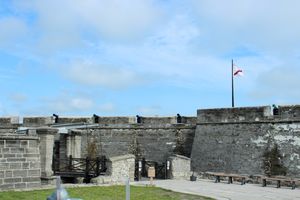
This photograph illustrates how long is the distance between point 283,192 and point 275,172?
3.78 meters

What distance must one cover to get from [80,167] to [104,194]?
8.97 metres

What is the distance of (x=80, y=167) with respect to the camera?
2228 cm

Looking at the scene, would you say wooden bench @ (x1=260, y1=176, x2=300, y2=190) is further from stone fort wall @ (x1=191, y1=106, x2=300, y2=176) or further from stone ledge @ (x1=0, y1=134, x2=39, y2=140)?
stone ledge @ (x1=0, y1=134, x2=39, y2=140)

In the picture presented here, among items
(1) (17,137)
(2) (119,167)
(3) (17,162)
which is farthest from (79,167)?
(1) (17,137)

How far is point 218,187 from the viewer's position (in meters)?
17.5

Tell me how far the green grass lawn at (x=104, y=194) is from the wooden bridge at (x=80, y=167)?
4.79m

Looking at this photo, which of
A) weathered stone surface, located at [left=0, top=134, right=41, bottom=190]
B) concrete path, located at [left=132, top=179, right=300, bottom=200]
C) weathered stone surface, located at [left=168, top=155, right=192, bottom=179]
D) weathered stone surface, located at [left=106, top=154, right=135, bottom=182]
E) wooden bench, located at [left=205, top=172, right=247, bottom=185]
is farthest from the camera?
Result: weathered stone surface, located at [left=168, top=155, right=192, bottom=179]

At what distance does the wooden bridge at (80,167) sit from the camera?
787 inches

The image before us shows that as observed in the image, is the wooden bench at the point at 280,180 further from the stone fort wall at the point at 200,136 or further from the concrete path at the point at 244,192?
the stone fort wall at the point at 200,136

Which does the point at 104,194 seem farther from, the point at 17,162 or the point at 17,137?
the point at 17,137

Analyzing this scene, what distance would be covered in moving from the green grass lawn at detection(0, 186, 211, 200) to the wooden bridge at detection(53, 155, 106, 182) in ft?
15.7

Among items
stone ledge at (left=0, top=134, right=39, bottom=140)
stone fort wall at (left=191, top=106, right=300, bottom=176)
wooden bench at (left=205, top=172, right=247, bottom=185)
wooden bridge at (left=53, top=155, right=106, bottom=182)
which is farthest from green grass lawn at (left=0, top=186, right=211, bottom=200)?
stone fort wall at (left=191, top=106, right=300, bottom=176)

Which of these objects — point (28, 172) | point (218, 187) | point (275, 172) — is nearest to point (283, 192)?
point (218, 187)

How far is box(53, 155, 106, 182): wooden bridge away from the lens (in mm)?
19984
